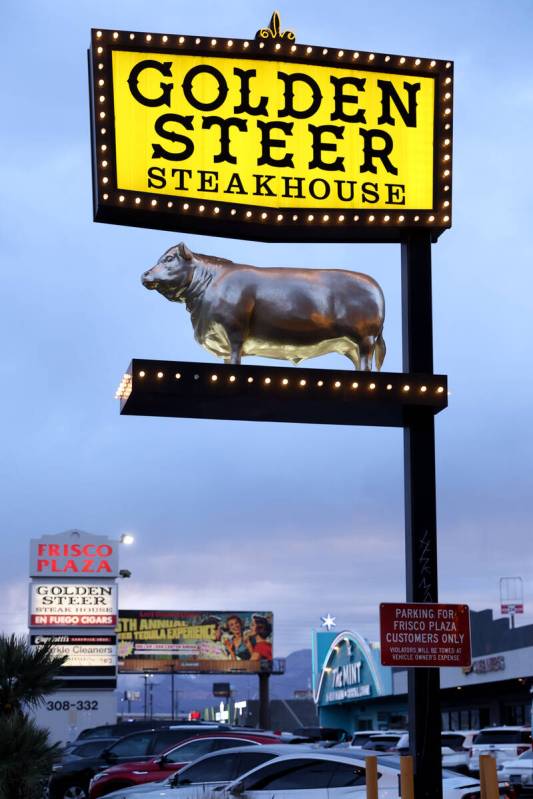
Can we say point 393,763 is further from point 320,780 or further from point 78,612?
point 78,612

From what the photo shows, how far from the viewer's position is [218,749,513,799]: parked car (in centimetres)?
1491

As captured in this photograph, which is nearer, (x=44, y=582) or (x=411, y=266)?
(x=411, y=266)

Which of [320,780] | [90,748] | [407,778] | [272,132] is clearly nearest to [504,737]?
[90,748]

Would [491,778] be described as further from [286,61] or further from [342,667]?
[342,667]

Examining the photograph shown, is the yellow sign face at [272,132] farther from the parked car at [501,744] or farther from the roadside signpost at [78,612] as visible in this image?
the roadside signpost at [78,612]

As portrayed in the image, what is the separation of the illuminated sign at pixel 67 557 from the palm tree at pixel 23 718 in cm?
3057

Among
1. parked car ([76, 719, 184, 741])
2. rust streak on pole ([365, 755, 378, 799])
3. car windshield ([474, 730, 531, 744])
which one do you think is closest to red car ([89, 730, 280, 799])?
parked car ([76, 719, 184, 741])

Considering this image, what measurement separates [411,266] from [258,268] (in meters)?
1.76

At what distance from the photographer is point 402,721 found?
2506 inches

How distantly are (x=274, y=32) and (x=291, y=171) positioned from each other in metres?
1.61

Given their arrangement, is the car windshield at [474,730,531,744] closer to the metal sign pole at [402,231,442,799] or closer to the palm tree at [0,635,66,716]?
the metal sign pole at [402,231,442,799]

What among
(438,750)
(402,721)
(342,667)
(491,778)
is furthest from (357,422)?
(342,667)

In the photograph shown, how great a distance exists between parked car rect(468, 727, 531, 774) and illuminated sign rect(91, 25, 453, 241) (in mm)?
16157

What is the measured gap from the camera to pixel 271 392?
43.5ft
